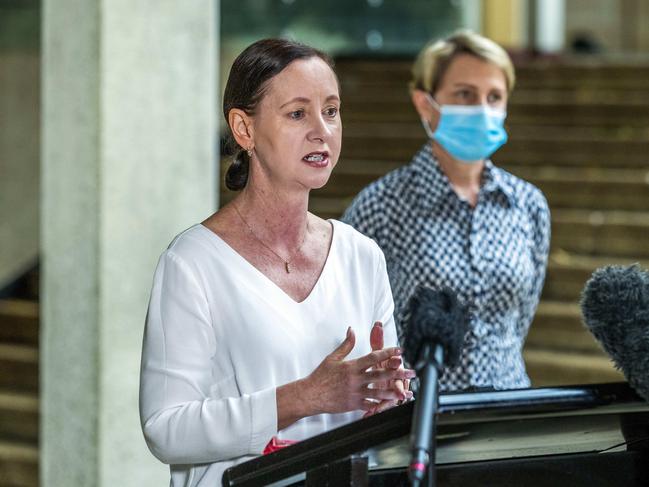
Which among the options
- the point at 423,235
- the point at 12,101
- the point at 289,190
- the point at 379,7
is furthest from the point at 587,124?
the point at 289,190

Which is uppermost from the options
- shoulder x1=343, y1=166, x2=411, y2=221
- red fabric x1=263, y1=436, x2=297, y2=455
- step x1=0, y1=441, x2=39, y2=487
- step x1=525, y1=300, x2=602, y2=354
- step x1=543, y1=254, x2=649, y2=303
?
shoulder x1=343, y1=166, x2=411, y2=221

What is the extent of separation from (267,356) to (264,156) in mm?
392

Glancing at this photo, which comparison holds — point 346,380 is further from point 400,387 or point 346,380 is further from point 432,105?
point 432,105

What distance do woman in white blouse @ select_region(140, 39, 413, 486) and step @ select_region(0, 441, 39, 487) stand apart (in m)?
4.64

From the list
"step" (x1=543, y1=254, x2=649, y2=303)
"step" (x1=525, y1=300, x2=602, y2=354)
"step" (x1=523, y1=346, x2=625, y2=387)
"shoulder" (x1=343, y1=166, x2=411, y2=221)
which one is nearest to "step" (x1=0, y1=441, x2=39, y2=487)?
"step" (x1=523, y1=346, x2=625, y2=387)

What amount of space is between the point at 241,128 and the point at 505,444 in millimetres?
865

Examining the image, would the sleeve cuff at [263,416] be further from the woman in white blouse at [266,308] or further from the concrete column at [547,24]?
the concrete column at [547,24]

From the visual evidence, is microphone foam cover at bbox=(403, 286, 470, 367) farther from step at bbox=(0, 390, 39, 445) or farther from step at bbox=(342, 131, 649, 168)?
step at bbox=(342, 131, 649, 168)

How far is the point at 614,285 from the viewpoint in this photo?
6.38 ft

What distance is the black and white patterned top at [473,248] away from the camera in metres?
3.44

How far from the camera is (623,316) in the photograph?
1.92 metres

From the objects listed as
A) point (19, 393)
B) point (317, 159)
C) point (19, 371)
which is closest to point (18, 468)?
point (19, 393)

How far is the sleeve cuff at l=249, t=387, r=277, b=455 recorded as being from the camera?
6.97 ft

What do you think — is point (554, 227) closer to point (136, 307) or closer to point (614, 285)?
point (136, 307)
